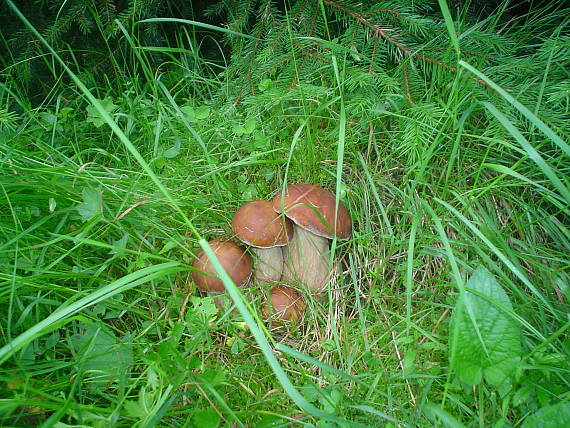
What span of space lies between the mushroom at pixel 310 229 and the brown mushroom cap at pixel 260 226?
5cm

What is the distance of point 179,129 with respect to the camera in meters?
2.49

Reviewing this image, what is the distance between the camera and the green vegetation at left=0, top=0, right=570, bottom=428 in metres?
Result: 1.33

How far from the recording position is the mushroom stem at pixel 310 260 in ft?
6.38

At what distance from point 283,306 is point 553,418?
1.06m

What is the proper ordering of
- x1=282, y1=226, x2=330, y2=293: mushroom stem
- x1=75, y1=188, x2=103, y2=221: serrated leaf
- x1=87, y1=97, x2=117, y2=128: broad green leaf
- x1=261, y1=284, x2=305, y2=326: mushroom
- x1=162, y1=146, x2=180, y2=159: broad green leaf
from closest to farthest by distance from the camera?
x1=75, y1=188, x2=103, y2=221: serrated leaf < x1=261, y1=284, x2=305, y2=326: mushroom < x1=282, y1=226, x2=330, y2=293: mushroom stem < x1=162, y1=146, x2=180, y2=159: broad green leaf < x1=87, y1=97, x2=117, y2=128: broad green leaf

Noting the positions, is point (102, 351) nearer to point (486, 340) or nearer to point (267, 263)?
point (267, 263)

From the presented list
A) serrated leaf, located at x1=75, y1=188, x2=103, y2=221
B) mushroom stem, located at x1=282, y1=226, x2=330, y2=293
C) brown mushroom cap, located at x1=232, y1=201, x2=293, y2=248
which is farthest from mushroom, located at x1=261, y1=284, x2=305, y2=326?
serrated leaf, located at x1=75, y1=188, x2=103, y2=221

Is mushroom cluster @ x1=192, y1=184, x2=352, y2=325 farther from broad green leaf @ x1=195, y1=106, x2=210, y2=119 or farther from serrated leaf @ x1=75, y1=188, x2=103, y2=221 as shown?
broad green leaf @ x1=195, y1=106, x2=210, y2=119

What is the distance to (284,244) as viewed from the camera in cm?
186

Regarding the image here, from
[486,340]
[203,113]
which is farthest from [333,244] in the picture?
[203,113]

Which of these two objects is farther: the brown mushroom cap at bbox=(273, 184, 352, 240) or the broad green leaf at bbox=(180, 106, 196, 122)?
the broad green leaf at bbox=(180, 106, 196, 122)

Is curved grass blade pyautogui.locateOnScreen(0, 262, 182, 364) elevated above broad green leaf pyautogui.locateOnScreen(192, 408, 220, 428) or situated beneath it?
elevated above

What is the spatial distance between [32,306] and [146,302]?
0.45m

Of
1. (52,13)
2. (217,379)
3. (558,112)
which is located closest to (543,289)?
(558,112)
